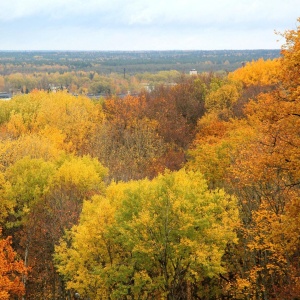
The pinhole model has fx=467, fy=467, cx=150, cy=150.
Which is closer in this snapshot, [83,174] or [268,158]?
[268,158]

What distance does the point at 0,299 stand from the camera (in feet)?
99.8

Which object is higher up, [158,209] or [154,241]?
[158,209]

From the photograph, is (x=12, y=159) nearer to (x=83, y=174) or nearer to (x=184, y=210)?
(x=83, y=174)

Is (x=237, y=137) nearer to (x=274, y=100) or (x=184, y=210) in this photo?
(x=184, y=210)

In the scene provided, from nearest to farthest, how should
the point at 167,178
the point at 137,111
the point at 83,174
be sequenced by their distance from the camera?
the point at 167,178
the point at 83,174
the point at 137,111

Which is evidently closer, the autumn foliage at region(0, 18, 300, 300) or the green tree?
the autumn foliage at region(0, 18, 300, 300)

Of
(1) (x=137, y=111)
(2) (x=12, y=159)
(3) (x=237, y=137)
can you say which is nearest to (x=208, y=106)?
(1) (x=137, y=111)

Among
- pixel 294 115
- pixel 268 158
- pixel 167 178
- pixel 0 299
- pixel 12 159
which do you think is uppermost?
pixel 294 115

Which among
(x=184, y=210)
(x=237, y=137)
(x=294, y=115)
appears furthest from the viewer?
(x=237, y=137)

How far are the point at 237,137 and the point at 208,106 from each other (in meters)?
31.1

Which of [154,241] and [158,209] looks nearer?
[154,241]

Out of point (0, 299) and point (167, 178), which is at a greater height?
point (167, 178)

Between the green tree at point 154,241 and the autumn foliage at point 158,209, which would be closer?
the autumn foliage at point 158,209

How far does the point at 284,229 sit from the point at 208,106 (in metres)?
60.5
